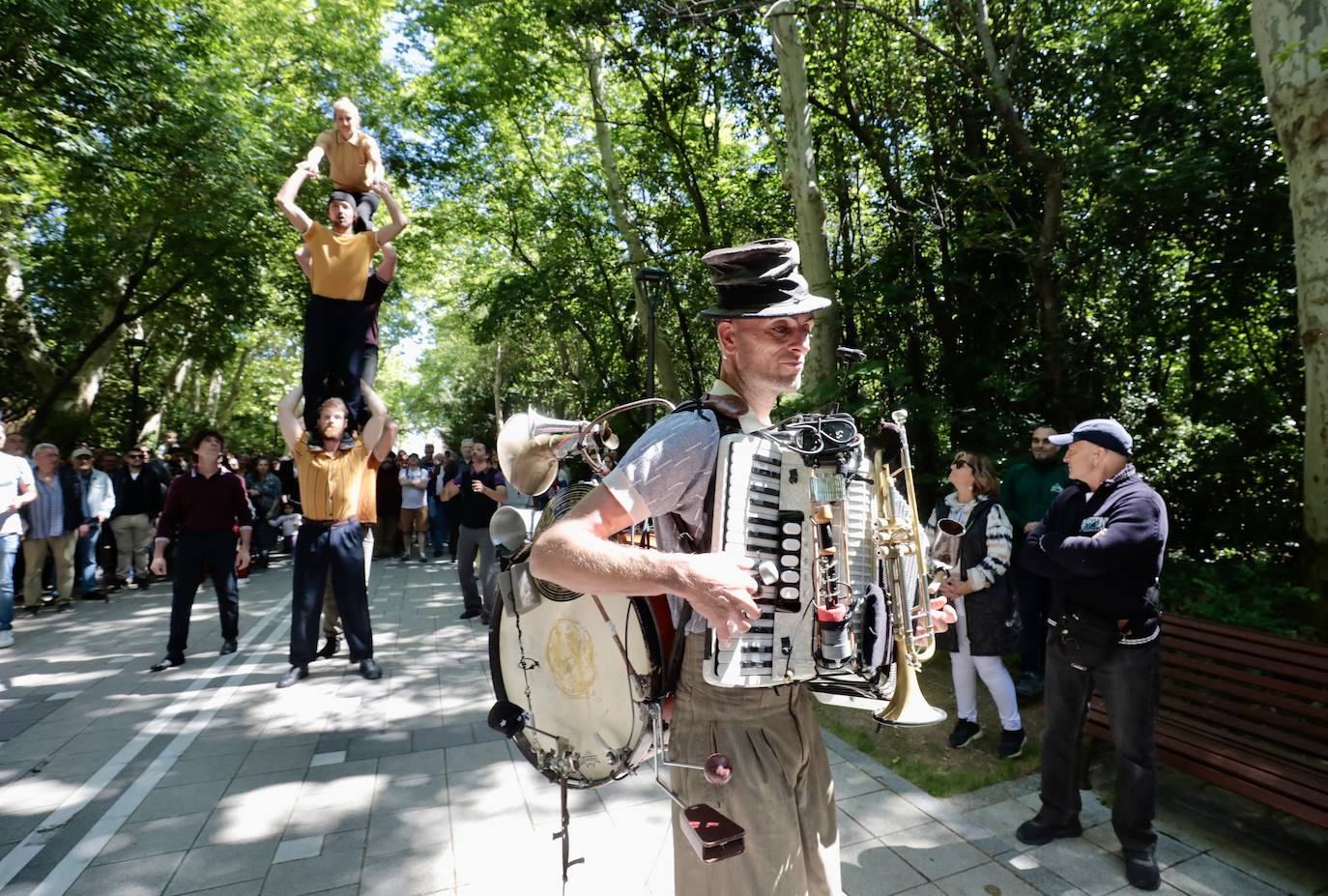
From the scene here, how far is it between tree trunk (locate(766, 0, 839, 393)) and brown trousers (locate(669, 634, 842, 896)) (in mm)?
6497

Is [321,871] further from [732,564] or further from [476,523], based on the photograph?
[476,523]

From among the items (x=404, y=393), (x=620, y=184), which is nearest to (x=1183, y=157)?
(x=620, y=184)

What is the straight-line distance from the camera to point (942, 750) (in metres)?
4.90

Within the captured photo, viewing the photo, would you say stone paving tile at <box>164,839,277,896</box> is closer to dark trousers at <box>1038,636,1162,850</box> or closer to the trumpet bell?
the trumpet bell

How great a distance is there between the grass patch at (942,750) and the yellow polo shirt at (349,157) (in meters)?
5.76

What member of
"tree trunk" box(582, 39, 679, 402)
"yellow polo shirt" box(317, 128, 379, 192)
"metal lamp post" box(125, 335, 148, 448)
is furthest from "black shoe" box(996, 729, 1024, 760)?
"metal lamp post" box(125, 335, 148, 448)

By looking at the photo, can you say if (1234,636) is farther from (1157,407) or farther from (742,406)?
(1157,407)

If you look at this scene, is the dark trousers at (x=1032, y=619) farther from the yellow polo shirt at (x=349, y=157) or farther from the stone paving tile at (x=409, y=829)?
the yellow polo shirt at (x=349, y=157)

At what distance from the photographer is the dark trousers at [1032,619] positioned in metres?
5.95

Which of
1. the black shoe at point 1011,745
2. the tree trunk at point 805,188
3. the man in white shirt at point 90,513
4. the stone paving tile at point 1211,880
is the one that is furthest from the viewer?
Result: the man in white shirt at point 90,513

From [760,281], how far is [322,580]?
5547 millimetres

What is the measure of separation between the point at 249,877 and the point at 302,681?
3.20 m

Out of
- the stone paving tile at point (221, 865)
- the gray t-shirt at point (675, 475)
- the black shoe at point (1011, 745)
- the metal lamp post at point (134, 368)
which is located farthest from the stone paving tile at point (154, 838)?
the metal lamp post at point (134, 368)

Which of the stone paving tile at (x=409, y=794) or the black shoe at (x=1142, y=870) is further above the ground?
the stone paving tile at (x=409, y=794)
